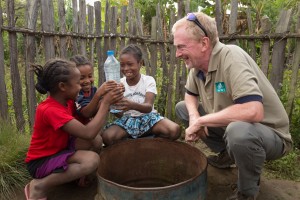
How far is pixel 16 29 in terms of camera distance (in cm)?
321

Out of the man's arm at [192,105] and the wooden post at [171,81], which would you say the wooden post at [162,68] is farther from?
the man's arm at [192,105]

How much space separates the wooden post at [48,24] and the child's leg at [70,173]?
1.48 metres

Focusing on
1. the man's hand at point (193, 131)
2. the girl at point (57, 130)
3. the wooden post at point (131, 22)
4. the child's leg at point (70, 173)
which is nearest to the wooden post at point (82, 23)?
the wooden post at point (131, 22)

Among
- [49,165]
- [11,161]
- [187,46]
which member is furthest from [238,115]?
[11,161]

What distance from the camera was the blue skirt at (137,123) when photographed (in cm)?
310

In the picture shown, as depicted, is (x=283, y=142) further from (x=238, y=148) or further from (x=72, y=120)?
(x=72, y=120)

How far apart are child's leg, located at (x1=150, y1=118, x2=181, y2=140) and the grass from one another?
128cm

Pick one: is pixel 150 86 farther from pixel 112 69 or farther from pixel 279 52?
pixel 279 52

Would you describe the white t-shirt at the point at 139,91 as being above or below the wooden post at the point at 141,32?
below

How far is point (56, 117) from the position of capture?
2250 mm

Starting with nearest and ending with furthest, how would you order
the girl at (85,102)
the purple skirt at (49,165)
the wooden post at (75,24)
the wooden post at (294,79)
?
the purple skirt at (49,165)
the girl at (85,102)
the wooden post at (294,79)
the wooden post at (75,24)

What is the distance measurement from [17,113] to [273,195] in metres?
2.75

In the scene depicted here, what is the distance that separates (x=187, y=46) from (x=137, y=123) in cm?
109

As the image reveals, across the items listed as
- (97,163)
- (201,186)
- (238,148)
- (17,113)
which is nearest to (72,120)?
(97,163)
